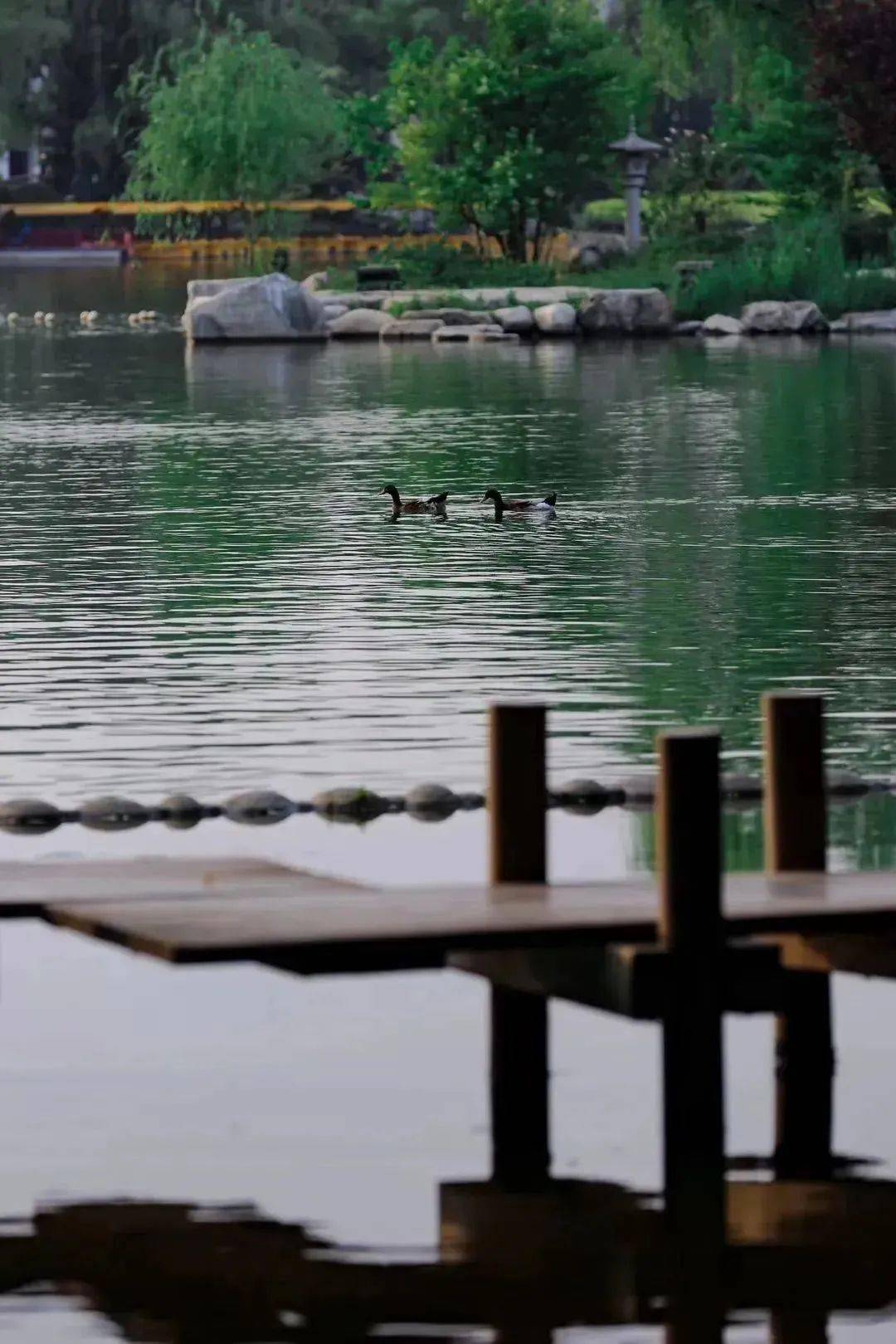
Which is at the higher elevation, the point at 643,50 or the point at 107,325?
the point at 643,50

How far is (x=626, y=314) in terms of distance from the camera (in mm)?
56750

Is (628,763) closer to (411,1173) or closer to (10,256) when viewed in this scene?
(411,1173)

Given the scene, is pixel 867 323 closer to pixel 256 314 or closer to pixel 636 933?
pixel 256 314

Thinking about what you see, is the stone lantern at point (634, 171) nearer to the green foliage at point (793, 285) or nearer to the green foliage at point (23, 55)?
the green foliage at point (793, 285)

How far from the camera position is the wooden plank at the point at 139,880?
963 cm

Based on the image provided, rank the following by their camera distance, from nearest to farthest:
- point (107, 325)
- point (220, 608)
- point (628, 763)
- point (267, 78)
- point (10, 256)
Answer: point (628, 763), point (220, 608), point (107, 325), point (267, 78), point (10, 256)

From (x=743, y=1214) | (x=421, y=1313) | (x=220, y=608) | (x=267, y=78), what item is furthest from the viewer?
Answer: (x=267, y=78)

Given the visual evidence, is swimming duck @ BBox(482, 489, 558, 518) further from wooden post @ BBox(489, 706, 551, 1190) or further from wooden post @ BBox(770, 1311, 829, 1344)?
wooden post @ BBox(770, 1311, 829, 1344)

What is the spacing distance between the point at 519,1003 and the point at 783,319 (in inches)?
1884

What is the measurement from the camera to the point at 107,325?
6216 centimetres

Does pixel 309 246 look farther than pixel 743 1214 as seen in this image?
Yes

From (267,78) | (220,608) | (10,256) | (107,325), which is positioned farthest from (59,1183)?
(10,256)

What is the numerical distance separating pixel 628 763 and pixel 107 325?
159 ft

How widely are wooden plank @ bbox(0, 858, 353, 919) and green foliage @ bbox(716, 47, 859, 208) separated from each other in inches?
2078
